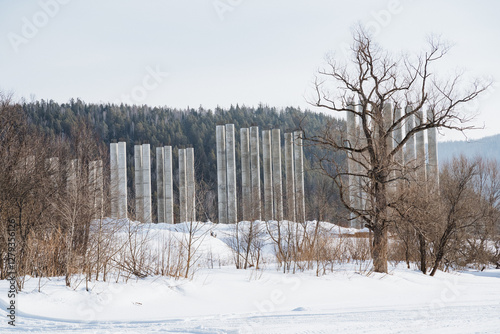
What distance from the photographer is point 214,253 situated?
24.5 meters

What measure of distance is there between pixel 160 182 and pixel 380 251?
27.1 metres

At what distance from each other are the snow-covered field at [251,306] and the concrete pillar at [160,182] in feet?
86.3

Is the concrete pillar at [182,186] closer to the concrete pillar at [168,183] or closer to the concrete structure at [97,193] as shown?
the concrete pillar at [168,183]

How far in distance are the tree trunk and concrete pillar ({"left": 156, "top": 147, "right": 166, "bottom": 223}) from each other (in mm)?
25330

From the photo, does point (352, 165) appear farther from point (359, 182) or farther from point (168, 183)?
point (168, 183)

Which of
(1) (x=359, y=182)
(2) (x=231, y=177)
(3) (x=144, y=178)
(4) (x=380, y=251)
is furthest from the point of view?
(3) (x=144, y=178)

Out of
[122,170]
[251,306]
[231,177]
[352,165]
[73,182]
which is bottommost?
[251,306]

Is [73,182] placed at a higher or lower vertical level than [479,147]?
lower

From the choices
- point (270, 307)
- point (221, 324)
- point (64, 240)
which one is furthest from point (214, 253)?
point (221, 324)

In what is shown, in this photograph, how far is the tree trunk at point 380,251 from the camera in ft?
51.9

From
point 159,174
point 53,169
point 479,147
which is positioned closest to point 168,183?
point 159,174

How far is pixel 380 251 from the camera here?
1586 centimetres

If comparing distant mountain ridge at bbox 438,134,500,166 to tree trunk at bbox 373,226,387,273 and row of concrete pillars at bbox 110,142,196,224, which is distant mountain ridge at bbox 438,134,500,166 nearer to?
row of concrete pillars at bbox 110,142,196,224

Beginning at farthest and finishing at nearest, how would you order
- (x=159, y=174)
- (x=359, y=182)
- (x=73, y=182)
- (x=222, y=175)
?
(x=159, y=174)
(x=222, y=175)
(x=359, y=182)
(x=73, y=182)
